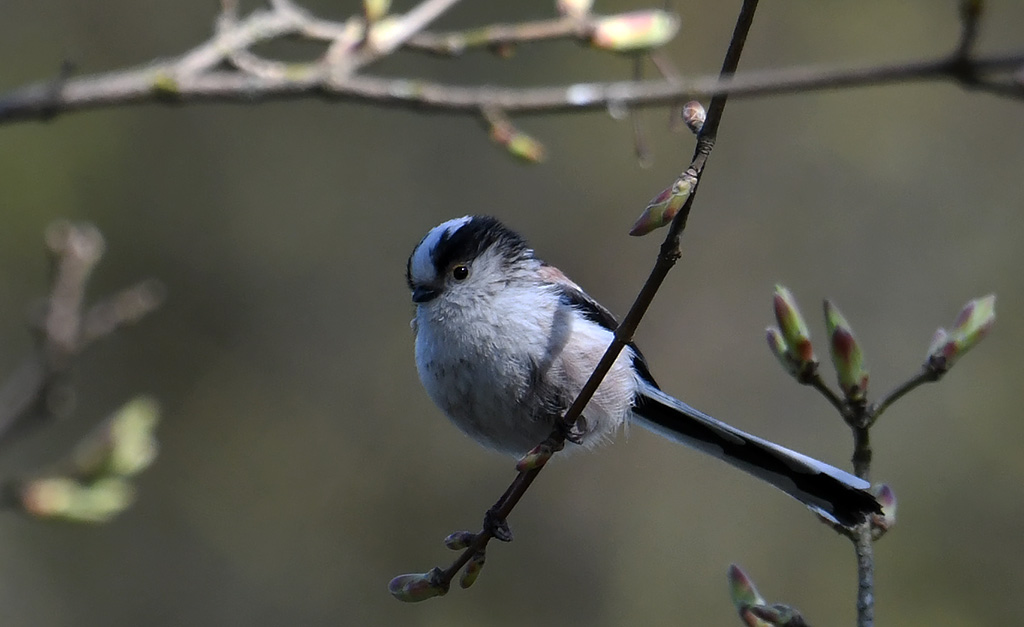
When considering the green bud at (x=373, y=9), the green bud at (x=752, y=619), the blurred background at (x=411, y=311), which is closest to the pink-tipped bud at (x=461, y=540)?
the green bud at (x=752, y=619)

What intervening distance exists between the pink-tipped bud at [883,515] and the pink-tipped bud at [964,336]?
1.10ft

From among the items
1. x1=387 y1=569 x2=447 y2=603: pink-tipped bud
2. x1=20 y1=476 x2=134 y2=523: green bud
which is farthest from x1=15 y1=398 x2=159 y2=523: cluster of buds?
x1=387 y1=569 x2=447 y2=603: pink-tipped bud

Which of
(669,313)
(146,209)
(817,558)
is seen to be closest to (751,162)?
(669,313)

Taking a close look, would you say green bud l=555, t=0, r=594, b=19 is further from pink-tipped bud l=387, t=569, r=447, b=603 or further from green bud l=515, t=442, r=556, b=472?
pink-tipped bud l=387, t=569, r=447, b=603

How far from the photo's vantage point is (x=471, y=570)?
260cm

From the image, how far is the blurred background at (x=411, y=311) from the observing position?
729 cm

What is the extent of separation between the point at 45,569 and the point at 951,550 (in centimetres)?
628

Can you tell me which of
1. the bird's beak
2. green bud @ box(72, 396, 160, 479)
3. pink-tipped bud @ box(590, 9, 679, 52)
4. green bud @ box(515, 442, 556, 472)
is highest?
pink-tipped bud @ box(590, 9, 679, 52)

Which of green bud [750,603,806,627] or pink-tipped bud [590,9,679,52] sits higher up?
pink-tipped bud [590,9,679,52]

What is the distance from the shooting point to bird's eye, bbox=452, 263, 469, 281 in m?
3.59

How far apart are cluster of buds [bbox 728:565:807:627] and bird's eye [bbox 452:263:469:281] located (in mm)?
1631

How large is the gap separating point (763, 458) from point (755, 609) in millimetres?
1353

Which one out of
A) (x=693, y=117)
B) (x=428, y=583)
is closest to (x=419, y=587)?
(x=428, y=583)

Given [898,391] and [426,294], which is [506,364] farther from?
[898,391]
